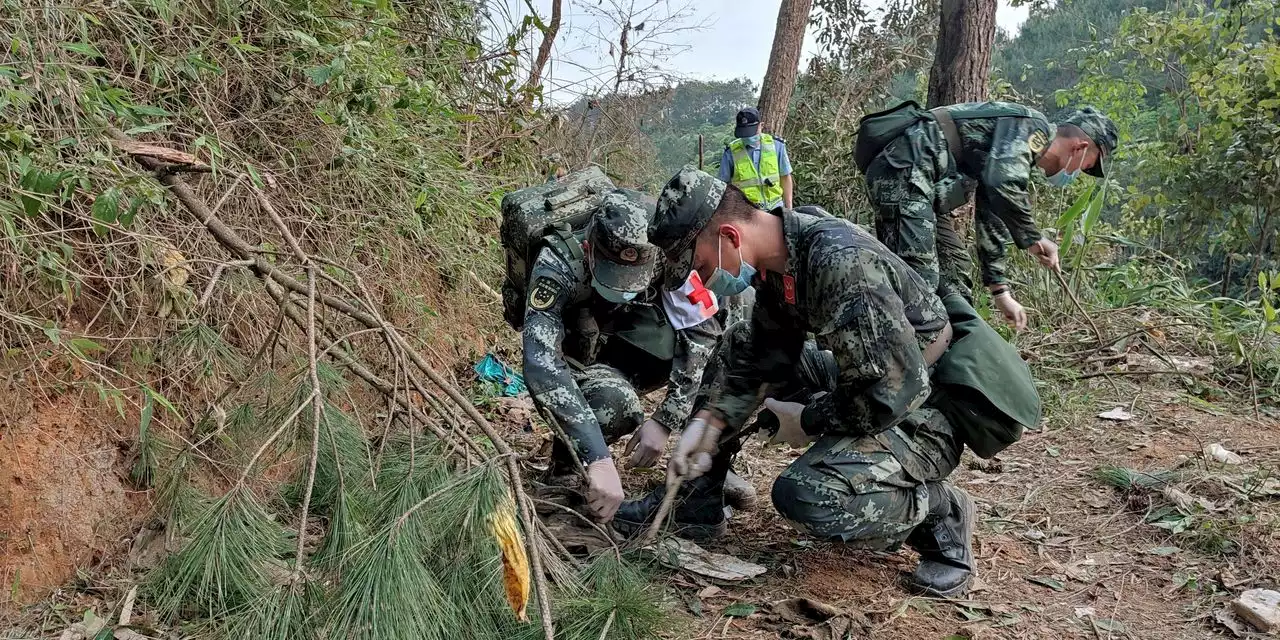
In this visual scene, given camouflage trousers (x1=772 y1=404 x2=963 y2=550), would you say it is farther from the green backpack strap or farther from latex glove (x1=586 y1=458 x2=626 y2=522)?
the green backpack strap

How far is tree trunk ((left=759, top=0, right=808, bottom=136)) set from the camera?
7688 millimetres

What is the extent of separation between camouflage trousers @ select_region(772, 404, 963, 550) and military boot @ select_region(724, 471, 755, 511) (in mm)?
649

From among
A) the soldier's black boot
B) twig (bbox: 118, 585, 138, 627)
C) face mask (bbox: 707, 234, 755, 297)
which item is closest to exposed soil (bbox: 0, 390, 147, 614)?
twig (bbox: 118, 585, 138, 627)

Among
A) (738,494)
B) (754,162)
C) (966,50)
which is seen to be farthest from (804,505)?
(966,50)

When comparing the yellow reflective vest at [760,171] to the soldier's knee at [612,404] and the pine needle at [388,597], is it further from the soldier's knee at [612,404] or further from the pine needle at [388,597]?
the pine needle at [388,597]

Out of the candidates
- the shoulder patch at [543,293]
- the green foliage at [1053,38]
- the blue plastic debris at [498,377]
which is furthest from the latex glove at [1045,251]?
the green foliage at [1053,38]

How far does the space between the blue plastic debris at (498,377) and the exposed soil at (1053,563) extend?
4.32ft

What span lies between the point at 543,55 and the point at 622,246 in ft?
12.6

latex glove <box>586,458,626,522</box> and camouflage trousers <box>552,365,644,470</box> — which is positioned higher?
camouflage trousers <box>552,365,644,470</box>

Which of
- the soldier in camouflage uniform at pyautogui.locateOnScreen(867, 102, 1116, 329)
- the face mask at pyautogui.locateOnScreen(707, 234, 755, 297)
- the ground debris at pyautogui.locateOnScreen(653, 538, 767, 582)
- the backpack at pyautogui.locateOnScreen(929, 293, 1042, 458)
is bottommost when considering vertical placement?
the ground debris at pyautogui.locateOnScreen(653, 538, 767, 582)

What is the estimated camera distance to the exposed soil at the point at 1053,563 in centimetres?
224

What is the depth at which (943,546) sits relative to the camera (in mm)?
2398

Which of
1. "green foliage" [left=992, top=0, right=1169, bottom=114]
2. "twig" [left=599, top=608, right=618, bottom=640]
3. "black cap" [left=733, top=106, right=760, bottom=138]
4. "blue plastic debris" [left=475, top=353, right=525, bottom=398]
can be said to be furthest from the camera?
"green foliage" [left=992, top=0, right=1169, bottom=114]

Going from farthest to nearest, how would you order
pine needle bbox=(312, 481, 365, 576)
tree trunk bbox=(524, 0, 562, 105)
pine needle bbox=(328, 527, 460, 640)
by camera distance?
tree trunk bbox=(524, 0, 562, 105), pine needle bbox=(312, 481, 365, 576), pine needle bbox=(328, 527, 460, 640)
